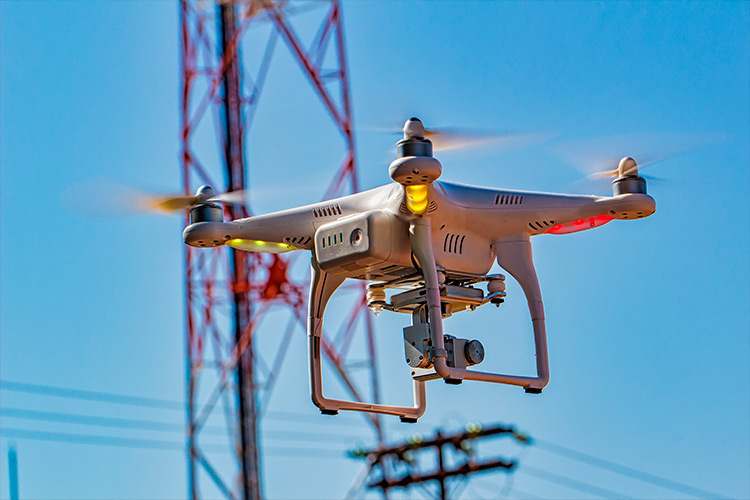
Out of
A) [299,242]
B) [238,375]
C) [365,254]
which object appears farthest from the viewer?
[238,375]

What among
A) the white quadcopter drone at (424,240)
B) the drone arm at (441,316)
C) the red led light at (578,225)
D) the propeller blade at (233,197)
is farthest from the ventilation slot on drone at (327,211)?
the red led light at (578,225)

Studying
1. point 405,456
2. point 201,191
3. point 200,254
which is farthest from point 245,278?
point 201,191

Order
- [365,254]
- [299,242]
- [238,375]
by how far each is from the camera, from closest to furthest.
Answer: [365,254] → [299,242] → [238,375]

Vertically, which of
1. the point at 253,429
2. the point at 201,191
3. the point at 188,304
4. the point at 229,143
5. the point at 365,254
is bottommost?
the point at 365,254

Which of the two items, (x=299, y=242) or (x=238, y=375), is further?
(x=238, y=375)

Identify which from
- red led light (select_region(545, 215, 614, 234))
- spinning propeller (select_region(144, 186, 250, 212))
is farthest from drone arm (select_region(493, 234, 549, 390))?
spinning propeller (select_region(144, 186, 250, 212))

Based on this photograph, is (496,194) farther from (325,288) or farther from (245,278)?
(245,278)

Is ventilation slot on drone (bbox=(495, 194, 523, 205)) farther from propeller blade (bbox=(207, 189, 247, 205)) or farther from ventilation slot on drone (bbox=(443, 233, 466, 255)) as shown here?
propeller blade (bbox=(207, 189, 247, 205))
